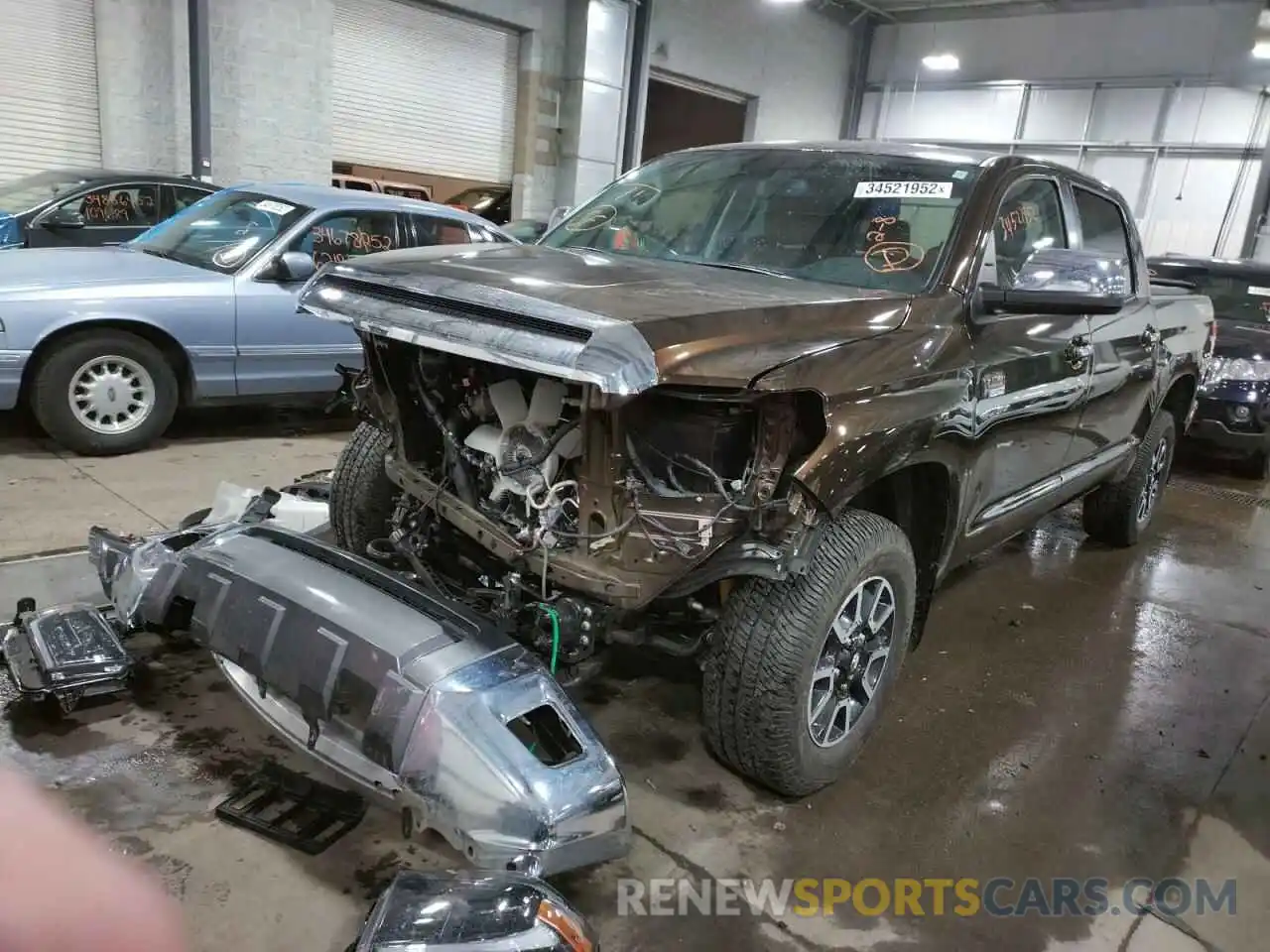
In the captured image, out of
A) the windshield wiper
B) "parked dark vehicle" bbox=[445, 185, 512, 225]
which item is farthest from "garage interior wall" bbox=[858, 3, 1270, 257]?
the windshield wiper

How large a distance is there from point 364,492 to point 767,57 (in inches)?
700

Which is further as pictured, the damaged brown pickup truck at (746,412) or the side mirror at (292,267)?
the side mirror at (292,267)

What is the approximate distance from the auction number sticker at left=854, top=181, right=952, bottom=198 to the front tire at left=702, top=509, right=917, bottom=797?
3.75ft

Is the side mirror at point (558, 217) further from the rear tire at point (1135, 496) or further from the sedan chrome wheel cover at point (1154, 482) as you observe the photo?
the sedan chrome wheel cover at point (1154, 482)

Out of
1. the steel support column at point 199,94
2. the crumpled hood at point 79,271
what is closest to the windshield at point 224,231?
the crumpled hood at point 79,271

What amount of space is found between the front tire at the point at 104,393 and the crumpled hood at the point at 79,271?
11.3 inches

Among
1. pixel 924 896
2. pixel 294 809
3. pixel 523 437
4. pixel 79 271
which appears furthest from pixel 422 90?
pixel 924 896

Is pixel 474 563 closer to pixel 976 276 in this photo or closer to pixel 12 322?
pixel 976 276

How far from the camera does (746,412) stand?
88.8 inches

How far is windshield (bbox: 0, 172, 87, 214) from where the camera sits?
796cm

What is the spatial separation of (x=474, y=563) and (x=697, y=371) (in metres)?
1.16

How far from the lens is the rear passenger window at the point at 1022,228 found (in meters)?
3.04

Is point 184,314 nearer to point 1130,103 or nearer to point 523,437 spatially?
point 523,437

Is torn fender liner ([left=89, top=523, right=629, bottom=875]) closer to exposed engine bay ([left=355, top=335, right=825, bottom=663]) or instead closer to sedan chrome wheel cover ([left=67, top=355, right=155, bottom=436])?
exposed engine bay ([left=355, top=335, right=825, bottom=663])
